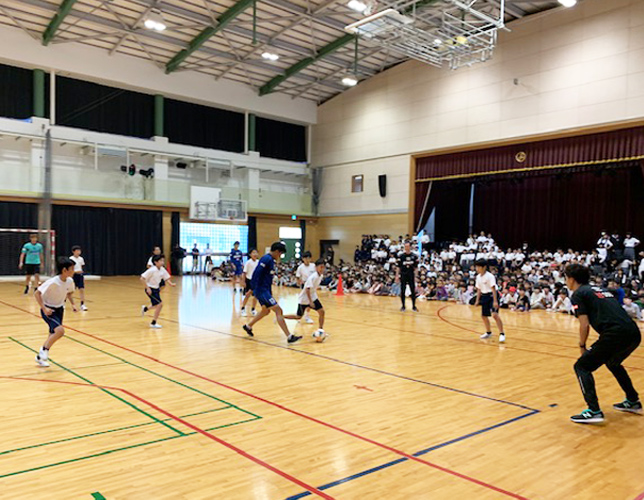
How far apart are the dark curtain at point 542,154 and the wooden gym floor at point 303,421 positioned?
13174 millimetres

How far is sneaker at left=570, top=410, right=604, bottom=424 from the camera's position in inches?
204

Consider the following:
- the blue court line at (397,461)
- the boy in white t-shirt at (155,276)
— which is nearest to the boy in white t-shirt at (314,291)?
the boy in white t-shirt at (155,276)

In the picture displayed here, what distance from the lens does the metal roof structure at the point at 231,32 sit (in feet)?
70.0

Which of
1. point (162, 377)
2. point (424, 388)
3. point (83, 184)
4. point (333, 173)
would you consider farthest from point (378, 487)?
point (333, 173)

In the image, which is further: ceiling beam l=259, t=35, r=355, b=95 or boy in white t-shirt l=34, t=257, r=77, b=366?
ceiling beam l=259, t=35, r=355, b=95

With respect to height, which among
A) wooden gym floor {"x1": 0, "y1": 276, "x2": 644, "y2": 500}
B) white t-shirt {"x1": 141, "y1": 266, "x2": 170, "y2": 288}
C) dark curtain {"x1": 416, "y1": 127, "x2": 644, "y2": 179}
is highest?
dark curtain {"x1": 416, "y1": 127, "x2": 644, "y2": 179}

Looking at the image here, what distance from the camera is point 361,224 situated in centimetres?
2977

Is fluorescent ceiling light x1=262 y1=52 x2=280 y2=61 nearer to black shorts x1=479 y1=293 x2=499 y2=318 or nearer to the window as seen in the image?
the window

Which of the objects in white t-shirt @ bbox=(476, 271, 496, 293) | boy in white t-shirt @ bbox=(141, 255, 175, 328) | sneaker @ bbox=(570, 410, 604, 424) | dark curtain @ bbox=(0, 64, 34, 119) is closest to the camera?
sneaker @ bbox=(570, 410, 604, 424)

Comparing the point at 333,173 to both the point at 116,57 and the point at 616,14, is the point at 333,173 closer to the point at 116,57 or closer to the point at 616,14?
the point at 116,57

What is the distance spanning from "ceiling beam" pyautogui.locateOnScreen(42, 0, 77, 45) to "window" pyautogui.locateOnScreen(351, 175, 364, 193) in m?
16.2

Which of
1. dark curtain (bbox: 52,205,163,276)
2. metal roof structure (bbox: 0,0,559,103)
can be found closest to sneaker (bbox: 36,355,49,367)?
metal roof structure (bbox: 0,0,559,103)

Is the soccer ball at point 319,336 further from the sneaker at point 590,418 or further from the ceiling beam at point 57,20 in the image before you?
the ceiling beam at point 57,20

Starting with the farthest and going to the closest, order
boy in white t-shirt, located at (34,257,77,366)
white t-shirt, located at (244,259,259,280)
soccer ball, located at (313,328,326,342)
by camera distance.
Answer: white t-shirt, located at (244,259,259,280), soccer ball, located at (313,328,326,342), boy in white t-shirt, located at (34,257,77,366)
